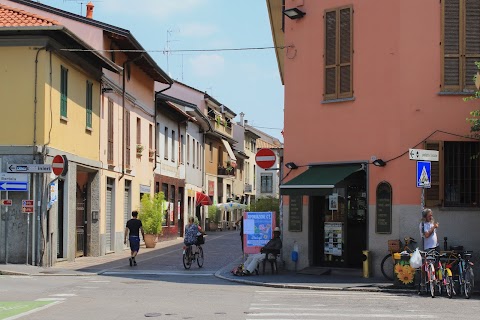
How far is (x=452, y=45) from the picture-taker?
19125mm

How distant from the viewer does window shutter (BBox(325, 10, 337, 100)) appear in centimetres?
2066

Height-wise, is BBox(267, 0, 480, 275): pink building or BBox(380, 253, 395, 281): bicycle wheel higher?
BBox(267, 0, 480, 275): pink building

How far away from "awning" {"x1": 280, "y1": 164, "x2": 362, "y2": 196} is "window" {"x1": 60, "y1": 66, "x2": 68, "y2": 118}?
26.1ft

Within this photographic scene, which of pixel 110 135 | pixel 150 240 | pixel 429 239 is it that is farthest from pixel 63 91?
pixel 150 240

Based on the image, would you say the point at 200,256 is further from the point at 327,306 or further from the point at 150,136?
the point at 150,136

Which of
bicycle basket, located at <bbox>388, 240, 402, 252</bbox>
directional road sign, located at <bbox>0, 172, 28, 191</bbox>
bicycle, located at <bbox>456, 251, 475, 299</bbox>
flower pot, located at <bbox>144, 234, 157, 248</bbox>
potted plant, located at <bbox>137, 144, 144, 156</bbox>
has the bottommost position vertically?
flower pot, located at <bbox>144, 234, 157, 248</bbox>

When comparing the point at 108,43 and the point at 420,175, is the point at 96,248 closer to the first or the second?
the point at 108,43

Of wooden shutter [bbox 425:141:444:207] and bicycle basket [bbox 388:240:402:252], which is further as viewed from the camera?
wooden shutter [bbox 425:141:444:207]

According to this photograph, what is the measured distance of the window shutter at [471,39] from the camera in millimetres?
19016

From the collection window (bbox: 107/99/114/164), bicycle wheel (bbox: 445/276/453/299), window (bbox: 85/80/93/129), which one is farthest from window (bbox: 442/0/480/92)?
window (bbox: 107/99/114/164)

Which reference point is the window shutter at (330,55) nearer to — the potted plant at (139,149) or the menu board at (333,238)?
the menu board at (333,238)

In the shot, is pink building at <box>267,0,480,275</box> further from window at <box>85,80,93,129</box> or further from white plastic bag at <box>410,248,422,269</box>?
window at <box>85,80,93,129</box>

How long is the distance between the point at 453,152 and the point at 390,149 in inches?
59.5

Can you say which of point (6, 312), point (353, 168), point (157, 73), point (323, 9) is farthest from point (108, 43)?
point (6, 312)
